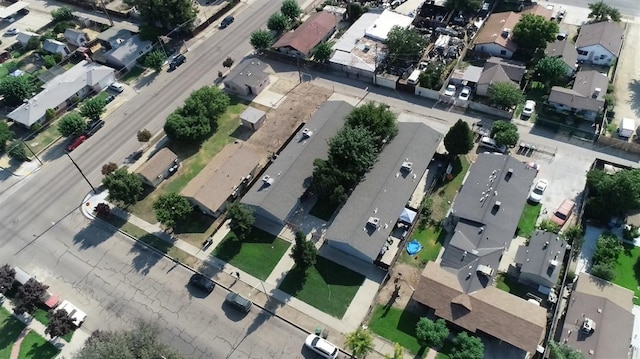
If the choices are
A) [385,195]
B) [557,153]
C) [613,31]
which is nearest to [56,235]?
[385,195]

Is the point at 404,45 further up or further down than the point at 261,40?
further up

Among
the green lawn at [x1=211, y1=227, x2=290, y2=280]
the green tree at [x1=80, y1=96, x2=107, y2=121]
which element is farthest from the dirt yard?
the green tree at [x1=80, y1=96, x2=107, y2=121]

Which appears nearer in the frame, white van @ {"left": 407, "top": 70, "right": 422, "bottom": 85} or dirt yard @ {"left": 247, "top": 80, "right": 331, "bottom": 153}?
dirt yard @ {"left": 247, "top": 80, "right": 331, "bottom": 153}

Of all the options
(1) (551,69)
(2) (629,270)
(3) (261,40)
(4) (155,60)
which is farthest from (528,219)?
(4) (155,60)

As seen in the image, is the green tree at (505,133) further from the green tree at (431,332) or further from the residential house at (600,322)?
the green tree at (431,332)

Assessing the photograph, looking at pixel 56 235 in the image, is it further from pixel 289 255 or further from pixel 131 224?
pixel 289 255

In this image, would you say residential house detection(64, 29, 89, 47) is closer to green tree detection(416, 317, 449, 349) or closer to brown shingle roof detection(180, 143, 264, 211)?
brown shingle roof detection(180, 143, 264, 211)

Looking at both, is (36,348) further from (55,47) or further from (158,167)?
(55,47)
